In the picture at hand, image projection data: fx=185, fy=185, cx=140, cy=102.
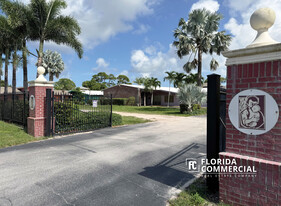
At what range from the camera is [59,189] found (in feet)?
10.7

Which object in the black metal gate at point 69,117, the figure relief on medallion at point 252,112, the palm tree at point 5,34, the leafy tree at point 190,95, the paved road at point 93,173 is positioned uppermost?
the palm tree at point 5,34

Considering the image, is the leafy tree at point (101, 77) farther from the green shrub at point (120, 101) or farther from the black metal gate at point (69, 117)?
the black metal gate at point (69, 117)

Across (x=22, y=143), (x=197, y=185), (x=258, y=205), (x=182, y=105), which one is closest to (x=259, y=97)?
(x=258, y=205)

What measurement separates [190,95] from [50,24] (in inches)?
551

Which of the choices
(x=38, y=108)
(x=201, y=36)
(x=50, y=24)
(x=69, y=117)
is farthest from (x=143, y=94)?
(x=38, y=108)

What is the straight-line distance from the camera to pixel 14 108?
10.7 metres

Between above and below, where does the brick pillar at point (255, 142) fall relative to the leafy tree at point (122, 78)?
below

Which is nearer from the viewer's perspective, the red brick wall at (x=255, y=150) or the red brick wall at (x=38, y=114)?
the red brick wall at (x=255, y=150)

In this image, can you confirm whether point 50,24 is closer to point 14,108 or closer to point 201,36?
point 14,108

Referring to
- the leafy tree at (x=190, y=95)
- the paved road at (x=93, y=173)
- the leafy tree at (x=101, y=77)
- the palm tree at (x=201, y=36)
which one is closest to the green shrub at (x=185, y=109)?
the leafy tree at (x=190, y=95)

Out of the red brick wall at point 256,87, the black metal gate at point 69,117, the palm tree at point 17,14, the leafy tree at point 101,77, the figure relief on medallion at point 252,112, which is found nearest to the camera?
the red brick wall at point 256,87

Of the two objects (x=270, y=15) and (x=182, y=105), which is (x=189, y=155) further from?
(x=182, y=105)

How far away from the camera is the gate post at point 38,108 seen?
7.37 m

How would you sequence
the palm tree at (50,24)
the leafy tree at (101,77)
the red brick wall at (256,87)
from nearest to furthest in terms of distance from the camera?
1. the red brick wall at (256,87)
2. the palm tree at (50,24)
3. the leafy tree at (101,77)
